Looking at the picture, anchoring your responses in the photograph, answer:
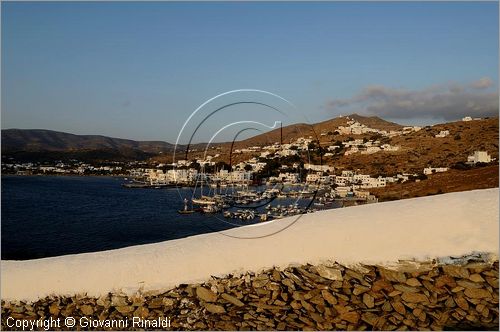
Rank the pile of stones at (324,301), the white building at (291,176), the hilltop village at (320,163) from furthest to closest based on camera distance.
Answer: the hilltop village at (320,163) → the white building at (291,176) → the pile of stones at (324,301)

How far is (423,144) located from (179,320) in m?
43.6

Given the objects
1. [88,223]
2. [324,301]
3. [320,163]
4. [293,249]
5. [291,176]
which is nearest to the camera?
[324,301]

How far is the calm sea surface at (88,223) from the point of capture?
33.4m

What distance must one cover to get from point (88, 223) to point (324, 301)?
1640 inches

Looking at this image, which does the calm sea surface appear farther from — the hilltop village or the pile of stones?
the pile of stones

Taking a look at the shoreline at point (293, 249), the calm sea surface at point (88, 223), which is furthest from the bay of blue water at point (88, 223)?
the shoreline at point (293, 249)

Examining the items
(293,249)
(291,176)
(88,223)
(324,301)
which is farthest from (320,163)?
(88,223)

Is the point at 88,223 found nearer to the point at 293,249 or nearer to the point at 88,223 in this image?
the point at 88,223

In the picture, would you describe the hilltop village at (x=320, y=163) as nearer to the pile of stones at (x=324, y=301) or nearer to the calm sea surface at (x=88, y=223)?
the pile of stones at (x=324, y=301)

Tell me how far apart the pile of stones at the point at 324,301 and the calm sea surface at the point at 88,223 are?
1769cm

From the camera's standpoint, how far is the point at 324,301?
615 cm

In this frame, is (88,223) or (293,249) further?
(88,223)

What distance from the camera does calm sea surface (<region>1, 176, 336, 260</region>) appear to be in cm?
3341

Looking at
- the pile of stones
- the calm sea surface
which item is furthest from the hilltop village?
the calm sea surface
